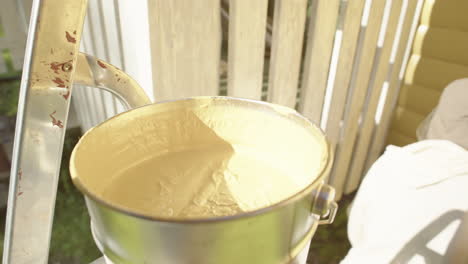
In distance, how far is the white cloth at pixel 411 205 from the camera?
38.9 inches

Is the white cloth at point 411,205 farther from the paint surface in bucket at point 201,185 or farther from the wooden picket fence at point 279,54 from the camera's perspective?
the paint surface in bucket at point 201,185

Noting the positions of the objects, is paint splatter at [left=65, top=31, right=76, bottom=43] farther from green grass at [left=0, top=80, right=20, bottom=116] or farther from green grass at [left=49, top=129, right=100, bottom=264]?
green grass at [left=0, top=80, right=20, bottom=116]

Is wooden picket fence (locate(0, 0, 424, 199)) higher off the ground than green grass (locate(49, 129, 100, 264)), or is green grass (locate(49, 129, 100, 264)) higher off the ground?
wooden picket fence (locate(0, 0, 424, 199))

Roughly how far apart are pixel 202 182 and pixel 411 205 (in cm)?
99

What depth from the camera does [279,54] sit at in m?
1.12

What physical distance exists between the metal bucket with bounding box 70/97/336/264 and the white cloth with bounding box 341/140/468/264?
0.84 metres

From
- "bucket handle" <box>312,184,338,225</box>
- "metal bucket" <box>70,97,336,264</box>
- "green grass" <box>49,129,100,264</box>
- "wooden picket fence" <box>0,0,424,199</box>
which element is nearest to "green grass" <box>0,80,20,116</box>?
"wooden picket fence" <box>0,0,424,199</box>

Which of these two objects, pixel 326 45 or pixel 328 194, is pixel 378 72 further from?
pixel 328 194

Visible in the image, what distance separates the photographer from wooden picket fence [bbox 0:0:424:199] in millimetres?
842

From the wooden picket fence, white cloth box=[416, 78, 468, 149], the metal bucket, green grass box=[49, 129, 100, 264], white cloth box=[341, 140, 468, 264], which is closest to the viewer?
the metal bucket

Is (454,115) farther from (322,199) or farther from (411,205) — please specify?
(322,199)

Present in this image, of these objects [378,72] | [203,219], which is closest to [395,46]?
[378,72]

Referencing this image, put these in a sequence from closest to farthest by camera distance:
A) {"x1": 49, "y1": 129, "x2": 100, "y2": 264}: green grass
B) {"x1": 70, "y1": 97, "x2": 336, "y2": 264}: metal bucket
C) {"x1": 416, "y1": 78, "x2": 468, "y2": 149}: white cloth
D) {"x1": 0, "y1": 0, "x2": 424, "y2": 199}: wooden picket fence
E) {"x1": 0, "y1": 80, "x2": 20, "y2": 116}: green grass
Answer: {"x1": 70, "y1": 97, "x2": 336, "y2": 264}: metal bucket
{"x1": 0, "y1": 0, "x2": 424, "y2": 199}: wooden picket fence
{"x1": 416, "y1": 78, "x2": 468, "y2": 149}: white cloth
{"x1": 49, "y1": 129, "x2": 100, "y2": 264}: green grass
{"x1": 0, "y1": 80, "x2": 20, "y2": 116}: green grass

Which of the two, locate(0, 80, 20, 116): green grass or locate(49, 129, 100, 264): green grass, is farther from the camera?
locate(0, 80, 20, 116): green grass
